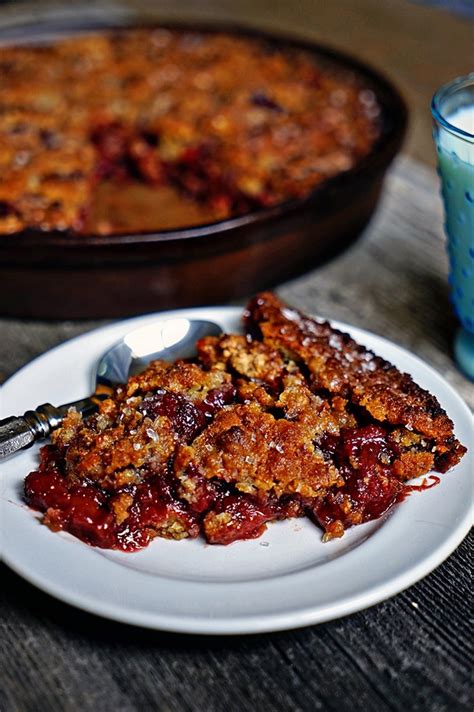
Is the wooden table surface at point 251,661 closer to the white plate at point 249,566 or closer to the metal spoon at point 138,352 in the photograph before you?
the white plate at point 249,566

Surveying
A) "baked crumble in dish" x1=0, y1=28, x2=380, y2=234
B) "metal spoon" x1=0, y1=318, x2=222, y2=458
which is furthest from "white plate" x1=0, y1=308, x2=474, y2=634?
"baked crumble in dish" x1=0, y1=28, x2=380, y2=234

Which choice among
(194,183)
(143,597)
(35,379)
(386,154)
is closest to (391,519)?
(143,597)

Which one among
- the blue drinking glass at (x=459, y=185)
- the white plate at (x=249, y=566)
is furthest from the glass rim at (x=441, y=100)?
the white plate at (x=249, y=566)

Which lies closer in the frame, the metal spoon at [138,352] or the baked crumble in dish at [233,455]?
the baked crumble in dish at [233,455]

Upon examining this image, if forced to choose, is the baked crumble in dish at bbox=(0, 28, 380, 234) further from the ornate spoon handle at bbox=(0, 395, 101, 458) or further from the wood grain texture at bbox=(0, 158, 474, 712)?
the wood grain texture at bbox=(0, 158, 474, 712)

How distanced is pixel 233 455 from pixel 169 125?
197 cm

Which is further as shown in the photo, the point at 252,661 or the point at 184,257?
the point at 184,257

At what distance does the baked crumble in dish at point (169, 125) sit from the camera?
2797 millimetres

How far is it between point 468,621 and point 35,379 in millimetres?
963

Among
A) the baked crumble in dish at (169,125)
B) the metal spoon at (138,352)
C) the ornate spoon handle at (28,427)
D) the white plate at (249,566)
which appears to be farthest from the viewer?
the baked crumble in dish at (169,125)

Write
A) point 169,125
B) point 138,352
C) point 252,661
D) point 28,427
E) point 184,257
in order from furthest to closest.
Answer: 1. point 169,125
2. point 184,257
3. point 138,352
4. point 28,427
5. point 252,661

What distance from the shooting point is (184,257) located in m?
2.25

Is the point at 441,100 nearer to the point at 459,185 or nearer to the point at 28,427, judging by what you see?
the point at 459,185

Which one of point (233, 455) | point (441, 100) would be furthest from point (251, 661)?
point (441, 100)
